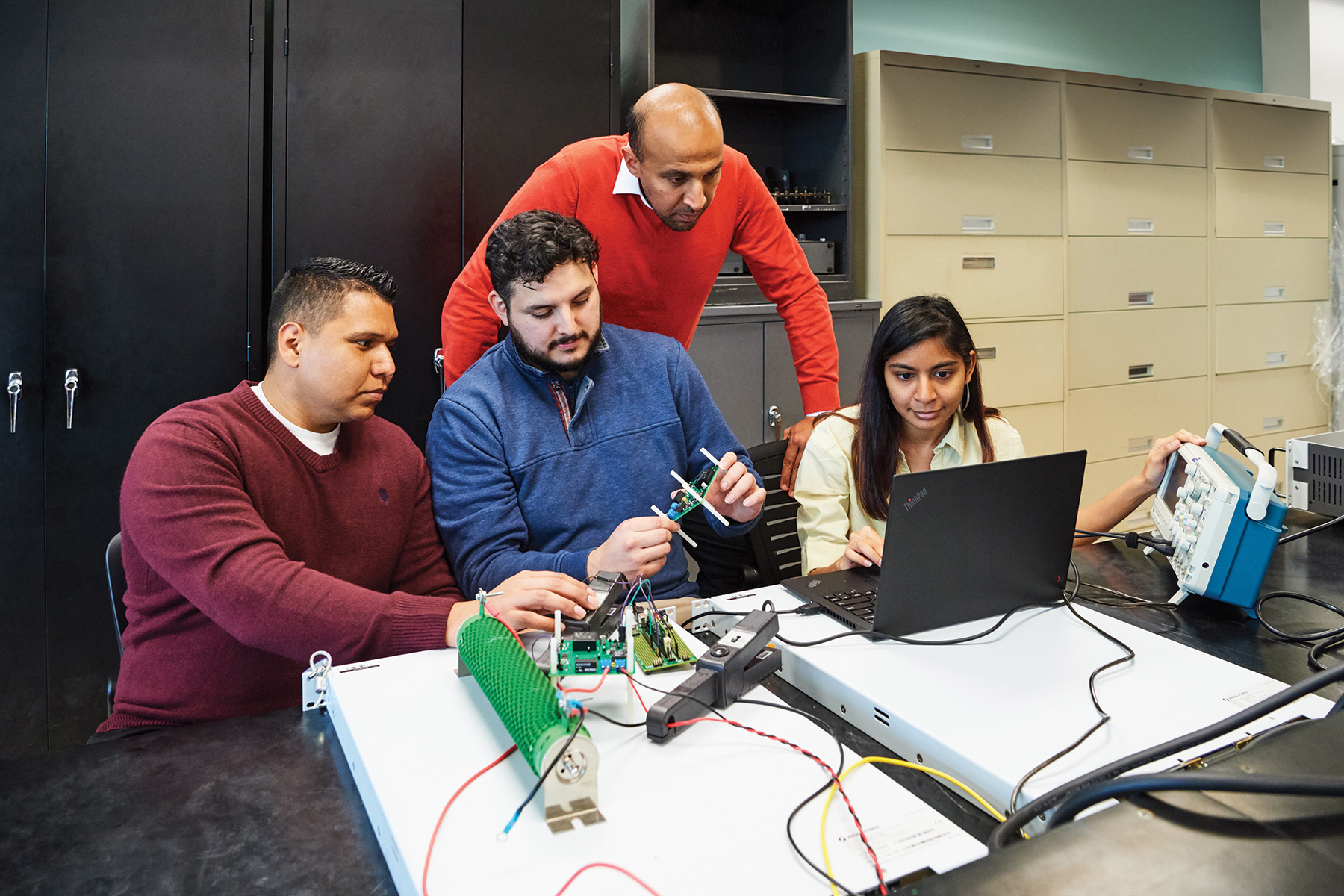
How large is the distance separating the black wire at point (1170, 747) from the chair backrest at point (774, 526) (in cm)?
111

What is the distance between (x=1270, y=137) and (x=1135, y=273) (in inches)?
41.8

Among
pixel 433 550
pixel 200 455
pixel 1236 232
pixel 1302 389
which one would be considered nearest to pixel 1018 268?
pixel 1236 232

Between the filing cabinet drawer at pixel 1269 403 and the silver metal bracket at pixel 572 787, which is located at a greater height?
the filing cabinet drawer at pixel 1269 403

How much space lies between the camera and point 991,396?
344cm

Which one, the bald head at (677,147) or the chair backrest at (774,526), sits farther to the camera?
the chair backrest at (774,526)

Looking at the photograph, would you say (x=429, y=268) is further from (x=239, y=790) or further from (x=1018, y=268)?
(x=1018, y=268)

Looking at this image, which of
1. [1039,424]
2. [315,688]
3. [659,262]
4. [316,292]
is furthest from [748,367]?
[315,688]

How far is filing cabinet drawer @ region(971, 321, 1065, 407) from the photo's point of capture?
340 centimetres

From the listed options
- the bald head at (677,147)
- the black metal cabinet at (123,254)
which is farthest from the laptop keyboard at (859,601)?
the black metal cabinet at (123,254)

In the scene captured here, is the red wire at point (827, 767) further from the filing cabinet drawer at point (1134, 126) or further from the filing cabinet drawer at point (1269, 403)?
the filing cabinet drawer at point (1269, 403)

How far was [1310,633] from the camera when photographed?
1134mm

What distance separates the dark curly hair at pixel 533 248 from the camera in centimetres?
139

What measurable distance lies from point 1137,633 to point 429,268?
1.91m

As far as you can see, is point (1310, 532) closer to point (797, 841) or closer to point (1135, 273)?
point (797, 841)
